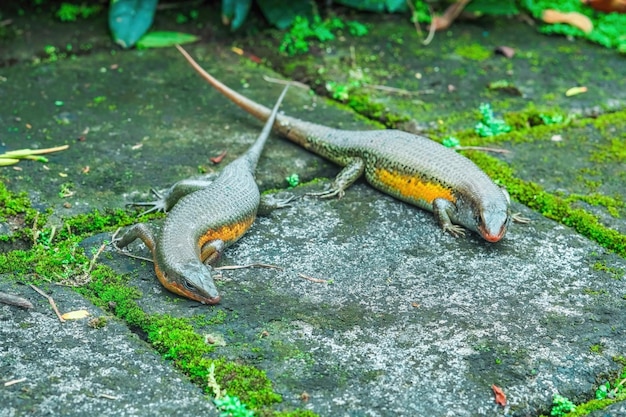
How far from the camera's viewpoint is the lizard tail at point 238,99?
5809 mm

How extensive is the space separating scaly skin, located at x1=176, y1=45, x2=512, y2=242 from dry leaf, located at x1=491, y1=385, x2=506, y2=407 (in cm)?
122

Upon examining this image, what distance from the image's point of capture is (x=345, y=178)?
16.8 feet

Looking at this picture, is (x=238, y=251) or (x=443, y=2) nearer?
(x=238, y=251)

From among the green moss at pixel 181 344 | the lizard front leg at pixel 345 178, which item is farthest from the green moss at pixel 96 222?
the lizard front leg at pixel 345 178

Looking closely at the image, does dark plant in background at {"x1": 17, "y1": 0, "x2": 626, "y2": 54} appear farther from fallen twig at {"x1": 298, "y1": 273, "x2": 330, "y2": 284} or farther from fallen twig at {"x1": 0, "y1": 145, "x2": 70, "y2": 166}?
fallen twig at {"x1": 298, "y1": 273, "x2": 330, "y2": 284}

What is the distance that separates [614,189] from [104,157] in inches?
122

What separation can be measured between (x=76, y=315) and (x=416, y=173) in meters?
2.25

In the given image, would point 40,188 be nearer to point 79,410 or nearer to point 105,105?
point 105,105

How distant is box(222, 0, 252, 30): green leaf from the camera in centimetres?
693

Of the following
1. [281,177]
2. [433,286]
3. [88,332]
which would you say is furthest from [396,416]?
[281,177]

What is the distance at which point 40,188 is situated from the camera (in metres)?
4.84

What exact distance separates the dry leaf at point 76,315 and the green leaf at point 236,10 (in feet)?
12.3

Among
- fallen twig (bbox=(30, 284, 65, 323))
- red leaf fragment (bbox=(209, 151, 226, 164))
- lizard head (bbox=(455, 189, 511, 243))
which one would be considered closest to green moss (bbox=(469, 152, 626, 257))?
lizard head (bbox=(455, 189, 511, 243))

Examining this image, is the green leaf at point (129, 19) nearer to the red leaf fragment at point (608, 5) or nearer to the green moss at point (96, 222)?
the green moss at point (96, 222)
